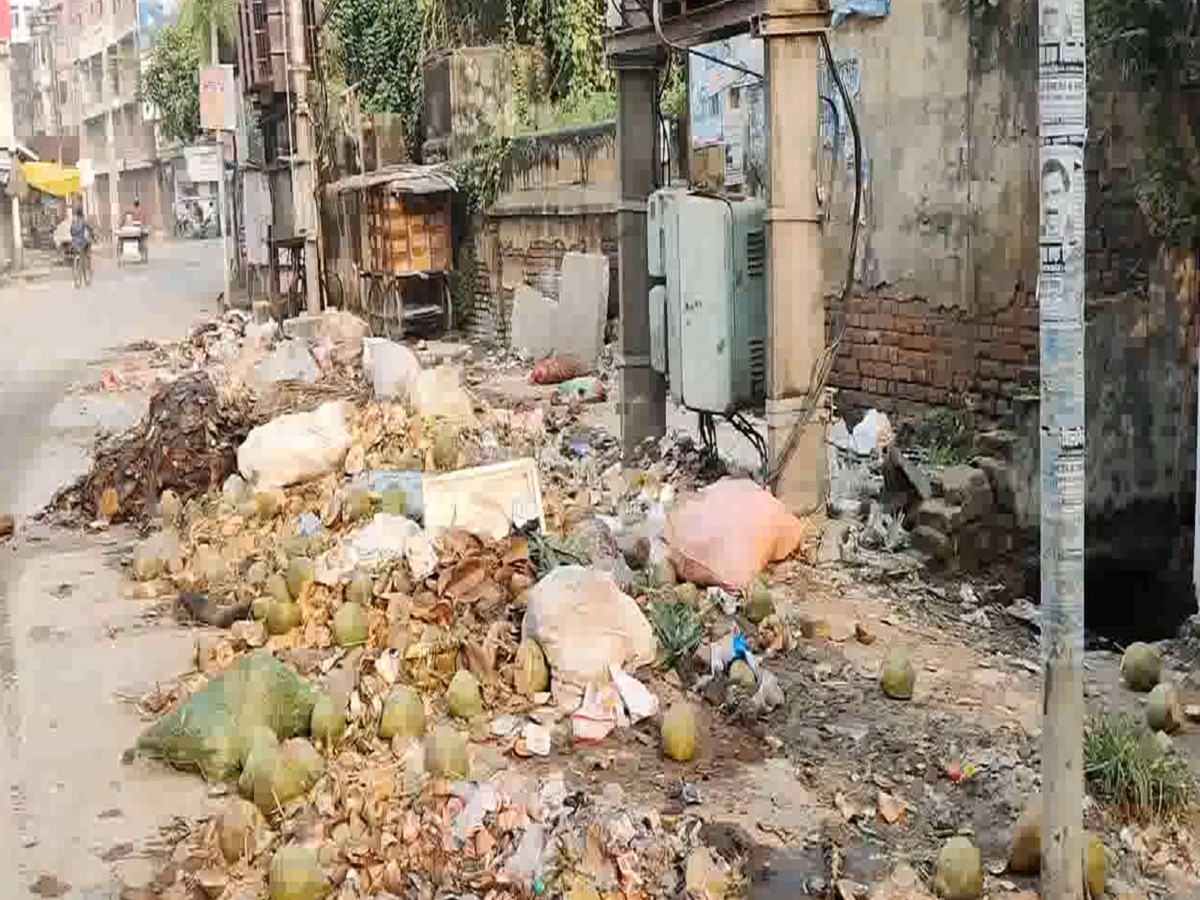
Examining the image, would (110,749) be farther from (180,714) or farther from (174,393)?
(174,393)

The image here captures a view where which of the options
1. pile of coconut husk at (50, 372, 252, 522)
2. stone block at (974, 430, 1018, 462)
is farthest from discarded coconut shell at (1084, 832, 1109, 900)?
pile of coconut husk at (50, 372, 252, 522)

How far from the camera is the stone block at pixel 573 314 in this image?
14.3 metres

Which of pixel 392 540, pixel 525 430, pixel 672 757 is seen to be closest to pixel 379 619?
pixel 392 540

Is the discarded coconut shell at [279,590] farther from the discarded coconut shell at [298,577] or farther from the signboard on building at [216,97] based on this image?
the signboard on building at [216,97]

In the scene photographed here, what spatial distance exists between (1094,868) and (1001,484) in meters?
3.80

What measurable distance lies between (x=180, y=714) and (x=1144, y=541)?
17.6 ft

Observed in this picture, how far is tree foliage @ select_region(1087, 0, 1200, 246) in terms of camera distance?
24.6ft

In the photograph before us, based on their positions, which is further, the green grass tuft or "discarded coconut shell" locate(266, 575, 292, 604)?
"discarded coconut shell" locate(266, 575, 292, 604)

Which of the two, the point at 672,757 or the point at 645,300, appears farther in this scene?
the point at 645,300

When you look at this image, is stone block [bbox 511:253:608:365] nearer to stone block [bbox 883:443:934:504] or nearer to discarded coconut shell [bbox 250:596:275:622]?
stone block [bbox 883:443:934:504]

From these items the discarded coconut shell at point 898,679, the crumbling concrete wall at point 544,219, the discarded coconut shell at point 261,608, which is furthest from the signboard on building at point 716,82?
the discarded coconut shell at point 898,679

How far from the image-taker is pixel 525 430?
9.98 meters

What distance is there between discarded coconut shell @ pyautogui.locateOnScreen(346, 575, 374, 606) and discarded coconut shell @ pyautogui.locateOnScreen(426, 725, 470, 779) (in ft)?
4.88

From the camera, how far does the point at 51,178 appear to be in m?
44.1
